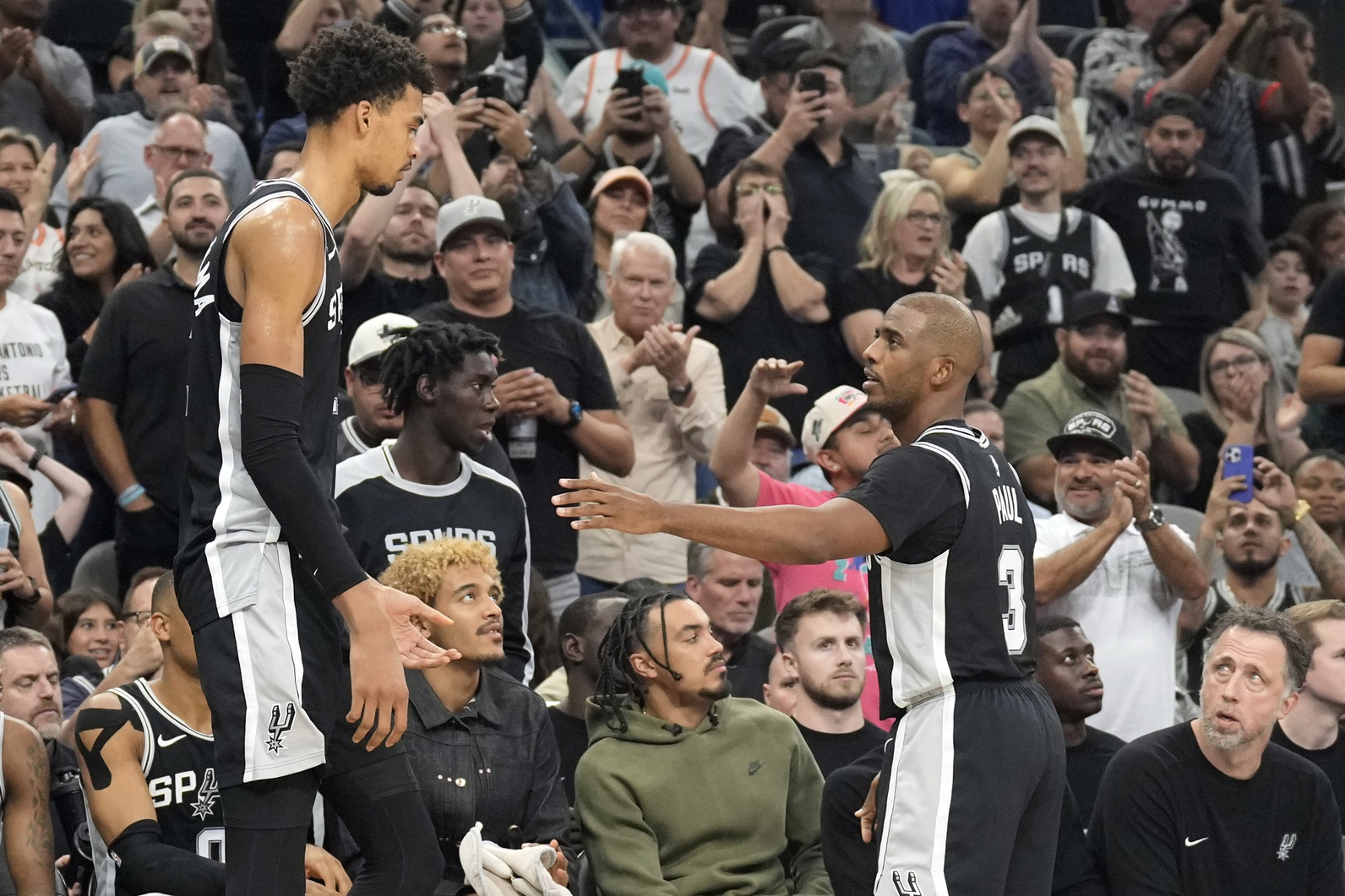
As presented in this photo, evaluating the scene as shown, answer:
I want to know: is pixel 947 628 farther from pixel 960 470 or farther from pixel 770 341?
pixel 770 341

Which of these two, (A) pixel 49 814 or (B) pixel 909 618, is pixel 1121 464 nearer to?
(B) pixel 909 618

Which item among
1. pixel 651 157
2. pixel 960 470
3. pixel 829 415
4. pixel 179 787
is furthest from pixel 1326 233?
pixel 179 787

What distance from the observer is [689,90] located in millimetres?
10773

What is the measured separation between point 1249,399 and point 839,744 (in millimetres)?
3816

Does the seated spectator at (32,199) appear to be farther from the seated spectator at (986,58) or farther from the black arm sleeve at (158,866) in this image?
the seated spectator at (986,58)

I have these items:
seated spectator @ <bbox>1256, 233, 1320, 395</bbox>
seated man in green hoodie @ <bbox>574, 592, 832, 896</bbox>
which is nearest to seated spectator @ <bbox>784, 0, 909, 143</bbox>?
seated spectator @ <bbox>1256, 233, 1320, 395</bbox>

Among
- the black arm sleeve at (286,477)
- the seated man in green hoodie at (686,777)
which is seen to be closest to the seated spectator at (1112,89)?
the seated man in green hoodie at (686,777)

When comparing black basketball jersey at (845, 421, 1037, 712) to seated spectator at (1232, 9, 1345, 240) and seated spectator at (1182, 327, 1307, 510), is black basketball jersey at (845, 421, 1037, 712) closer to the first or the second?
seated spectator at (1182, 327, 1307, 510)

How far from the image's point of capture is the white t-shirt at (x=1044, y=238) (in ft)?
31.8

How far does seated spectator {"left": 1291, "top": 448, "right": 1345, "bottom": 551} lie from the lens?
8477 mm

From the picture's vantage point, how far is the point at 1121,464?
6.87 meters

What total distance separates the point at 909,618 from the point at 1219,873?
6.98 ft

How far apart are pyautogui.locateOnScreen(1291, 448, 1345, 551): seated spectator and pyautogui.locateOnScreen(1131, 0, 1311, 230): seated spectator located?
9.81ft

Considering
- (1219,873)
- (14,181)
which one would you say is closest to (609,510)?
(1219,873)
